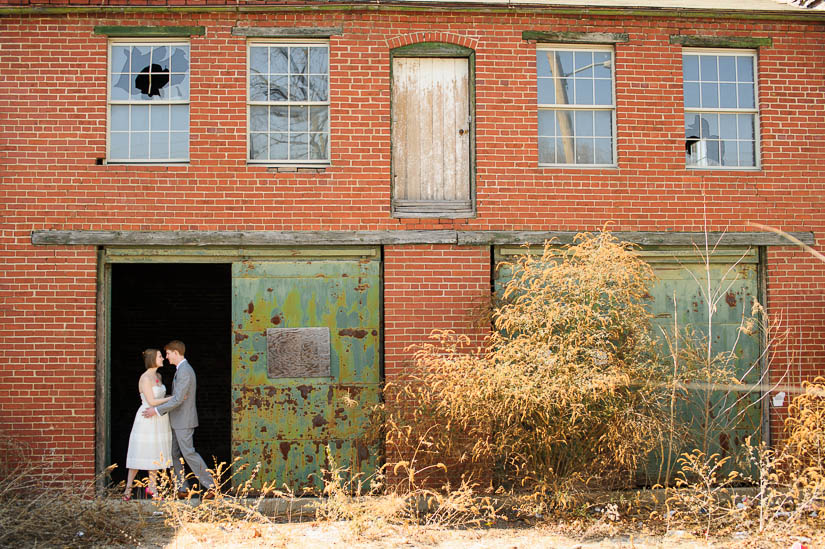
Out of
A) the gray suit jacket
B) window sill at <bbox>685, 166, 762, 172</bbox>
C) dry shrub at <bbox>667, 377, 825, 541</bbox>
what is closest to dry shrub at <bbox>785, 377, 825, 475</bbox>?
dry shrub at <bbox>667, 377, 825, 541</bbox>

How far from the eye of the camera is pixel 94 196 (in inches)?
363

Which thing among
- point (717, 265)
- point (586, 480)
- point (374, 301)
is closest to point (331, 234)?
point (374, 301)

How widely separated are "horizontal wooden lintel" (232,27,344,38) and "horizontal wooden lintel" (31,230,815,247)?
248 centimetres

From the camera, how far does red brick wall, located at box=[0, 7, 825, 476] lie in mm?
9055

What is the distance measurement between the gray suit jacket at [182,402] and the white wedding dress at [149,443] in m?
0.15

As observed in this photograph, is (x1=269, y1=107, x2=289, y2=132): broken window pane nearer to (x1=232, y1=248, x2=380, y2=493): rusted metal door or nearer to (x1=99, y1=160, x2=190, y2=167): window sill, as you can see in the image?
(x1=99, y1=160, x2=190, y2=167): window sill

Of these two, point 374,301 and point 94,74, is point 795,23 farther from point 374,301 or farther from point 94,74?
point 94,74

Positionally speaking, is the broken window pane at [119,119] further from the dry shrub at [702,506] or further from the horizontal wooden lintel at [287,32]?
the dry shrub at [702,506]

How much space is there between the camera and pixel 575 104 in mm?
9812

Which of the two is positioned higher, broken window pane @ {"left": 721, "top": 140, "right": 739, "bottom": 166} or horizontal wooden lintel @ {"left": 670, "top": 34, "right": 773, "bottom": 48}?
horizontal wooden lintel @ {"left": 670, "top": 34, "right": 773, "bottom": 48}

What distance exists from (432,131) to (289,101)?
6.06 ft

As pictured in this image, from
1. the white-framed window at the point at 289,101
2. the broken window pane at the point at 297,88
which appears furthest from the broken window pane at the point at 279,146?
the broken window pane at the point at 297,88

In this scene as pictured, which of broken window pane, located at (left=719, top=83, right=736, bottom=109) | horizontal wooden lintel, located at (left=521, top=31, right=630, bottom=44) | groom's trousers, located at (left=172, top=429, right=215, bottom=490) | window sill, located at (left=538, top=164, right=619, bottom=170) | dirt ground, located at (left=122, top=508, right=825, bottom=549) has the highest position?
horizontal wooden lintel, located at (left=521, top=31, right=630, bottom=44)

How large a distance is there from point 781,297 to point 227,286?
30.3ft
